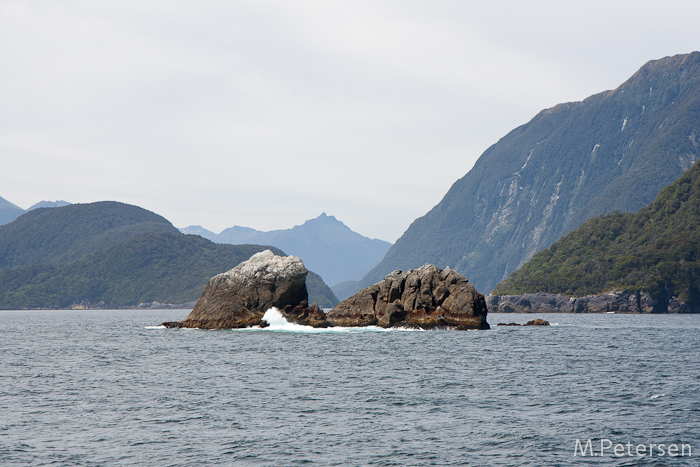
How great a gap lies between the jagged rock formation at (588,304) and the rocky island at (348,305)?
341ft

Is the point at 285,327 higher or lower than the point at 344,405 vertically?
higher

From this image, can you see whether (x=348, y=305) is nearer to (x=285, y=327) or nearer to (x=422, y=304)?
(x=285, y=327)

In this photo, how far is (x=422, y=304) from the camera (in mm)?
87188

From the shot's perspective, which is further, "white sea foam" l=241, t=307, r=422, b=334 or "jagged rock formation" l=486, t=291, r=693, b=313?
"jagged rock formation" l=486, t=291, r=693, b=313

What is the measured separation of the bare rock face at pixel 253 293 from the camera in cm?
8831

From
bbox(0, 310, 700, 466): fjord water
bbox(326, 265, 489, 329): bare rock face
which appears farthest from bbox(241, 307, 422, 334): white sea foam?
bbox(0, 310, 700, 466): fjord water

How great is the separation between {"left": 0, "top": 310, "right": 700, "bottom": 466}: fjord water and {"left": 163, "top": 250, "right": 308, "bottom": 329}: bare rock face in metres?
27.6

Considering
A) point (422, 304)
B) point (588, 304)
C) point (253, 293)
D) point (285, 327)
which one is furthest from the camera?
point (588, 304)

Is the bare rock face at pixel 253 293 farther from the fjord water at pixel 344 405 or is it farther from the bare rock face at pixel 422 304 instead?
the fjord water at pixel 344 405

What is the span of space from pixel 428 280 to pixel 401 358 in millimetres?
34174

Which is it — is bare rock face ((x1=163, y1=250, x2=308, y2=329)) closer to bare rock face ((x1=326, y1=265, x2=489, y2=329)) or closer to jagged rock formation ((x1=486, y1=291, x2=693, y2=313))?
bare rock face ((x1=326, y1=265, x2=489, y2=329))

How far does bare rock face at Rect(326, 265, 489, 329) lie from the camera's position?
8500 cm

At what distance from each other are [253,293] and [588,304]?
12579 cm

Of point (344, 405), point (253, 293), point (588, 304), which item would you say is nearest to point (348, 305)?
point (253, 293)
